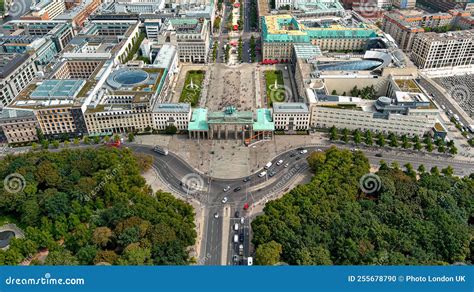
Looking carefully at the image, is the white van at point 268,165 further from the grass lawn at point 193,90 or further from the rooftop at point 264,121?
the grass lawn at point 193,90

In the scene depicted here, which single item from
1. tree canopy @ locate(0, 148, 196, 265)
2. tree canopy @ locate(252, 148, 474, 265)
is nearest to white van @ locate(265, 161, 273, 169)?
tree canopy @ locate(252, 148, 474, 265)

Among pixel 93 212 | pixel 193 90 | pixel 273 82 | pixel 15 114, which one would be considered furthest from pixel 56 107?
pixel 273 82

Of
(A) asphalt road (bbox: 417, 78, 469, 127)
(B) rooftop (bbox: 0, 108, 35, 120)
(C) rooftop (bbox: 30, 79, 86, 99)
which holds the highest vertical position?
(C) rooftop (bbox: 30, 79, 86, 99)

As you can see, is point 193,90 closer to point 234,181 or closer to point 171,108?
point 171,108

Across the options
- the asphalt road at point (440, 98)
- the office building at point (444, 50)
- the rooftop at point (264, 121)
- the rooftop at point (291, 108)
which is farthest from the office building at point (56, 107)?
the office building at point (444, 50)

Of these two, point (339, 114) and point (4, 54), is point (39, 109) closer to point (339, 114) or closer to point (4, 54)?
point (4, 54)

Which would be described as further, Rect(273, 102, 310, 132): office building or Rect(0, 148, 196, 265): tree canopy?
Rect(273, 102, 310, 132): office building

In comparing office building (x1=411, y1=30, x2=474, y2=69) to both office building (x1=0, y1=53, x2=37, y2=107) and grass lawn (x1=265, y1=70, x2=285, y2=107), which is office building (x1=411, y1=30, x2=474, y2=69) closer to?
grass lawn (x1=265, y1=70, x2=285, y2=107)
